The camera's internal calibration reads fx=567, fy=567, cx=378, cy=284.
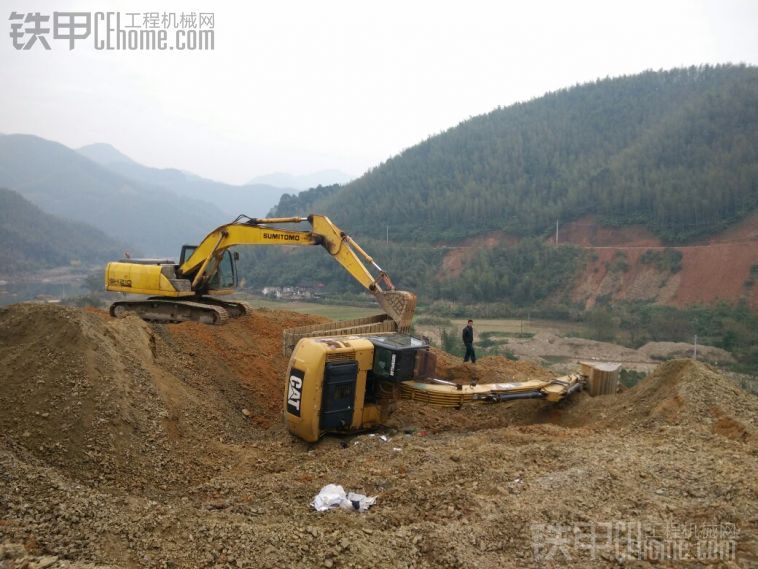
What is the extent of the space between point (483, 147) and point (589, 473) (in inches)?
2881

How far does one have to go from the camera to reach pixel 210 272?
40.0 feet

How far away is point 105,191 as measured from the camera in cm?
12581

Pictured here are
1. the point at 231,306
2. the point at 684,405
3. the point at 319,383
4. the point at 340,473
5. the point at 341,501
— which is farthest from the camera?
the point at 231,306

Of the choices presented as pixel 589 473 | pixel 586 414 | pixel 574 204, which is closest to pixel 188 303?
pixel 586 414

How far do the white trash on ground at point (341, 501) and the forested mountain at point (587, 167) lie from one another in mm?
45328

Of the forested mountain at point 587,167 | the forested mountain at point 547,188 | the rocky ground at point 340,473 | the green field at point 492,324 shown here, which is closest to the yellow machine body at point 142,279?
the rocky ground at point 340,473

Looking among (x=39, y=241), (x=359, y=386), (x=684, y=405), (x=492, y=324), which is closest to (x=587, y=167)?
(x=492, y=324)

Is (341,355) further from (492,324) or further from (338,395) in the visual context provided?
(492,324)

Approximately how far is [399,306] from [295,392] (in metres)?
3.45

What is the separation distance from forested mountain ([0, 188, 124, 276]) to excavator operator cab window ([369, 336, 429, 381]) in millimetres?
40468

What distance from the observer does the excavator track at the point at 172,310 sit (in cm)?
1173

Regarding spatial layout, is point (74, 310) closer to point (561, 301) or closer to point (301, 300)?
point (301, 300)

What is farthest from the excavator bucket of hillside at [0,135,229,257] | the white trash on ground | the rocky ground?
hillside at [0,135,229,257]

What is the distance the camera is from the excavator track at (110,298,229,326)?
11.7m
